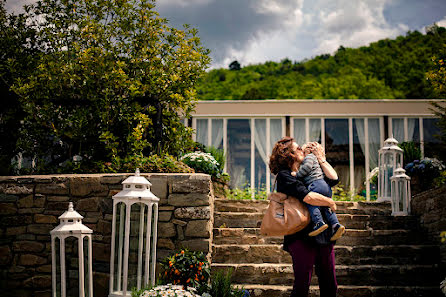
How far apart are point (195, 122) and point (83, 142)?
511cm

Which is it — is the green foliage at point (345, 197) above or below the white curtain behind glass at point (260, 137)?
below

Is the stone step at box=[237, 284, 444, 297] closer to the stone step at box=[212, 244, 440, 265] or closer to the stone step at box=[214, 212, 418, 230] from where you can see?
the stone step at box=[212, 244, 440, 265]

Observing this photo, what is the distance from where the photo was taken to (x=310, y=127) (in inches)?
451

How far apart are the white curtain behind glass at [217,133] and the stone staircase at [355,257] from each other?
4616mm

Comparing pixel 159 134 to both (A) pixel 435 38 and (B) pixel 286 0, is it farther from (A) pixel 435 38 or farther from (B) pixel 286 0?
(A) pixel 435 38

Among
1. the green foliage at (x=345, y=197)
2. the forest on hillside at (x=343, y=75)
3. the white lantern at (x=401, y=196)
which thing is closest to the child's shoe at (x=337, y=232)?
the white lantern at (x=401, y=196)

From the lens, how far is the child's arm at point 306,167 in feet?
12.2

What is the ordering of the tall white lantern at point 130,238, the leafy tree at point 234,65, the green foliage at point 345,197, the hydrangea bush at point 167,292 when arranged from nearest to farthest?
the hydrangea bush at point 167,292 → the tall white lantern at point 130,238 → the green foliage at point 345,197 → the leafy tree at point 234,65

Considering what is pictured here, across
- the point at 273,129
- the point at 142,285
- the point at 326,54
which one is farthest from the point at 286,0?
the point at 326,54

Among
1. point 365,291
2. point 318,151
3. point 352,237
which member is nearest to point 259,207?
point 352,237

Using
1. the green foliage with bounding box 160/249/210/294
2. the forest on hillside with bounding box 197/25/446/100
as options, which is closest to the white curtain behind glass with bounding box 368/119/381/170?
the green foliage with bounding box 160/249/210/294

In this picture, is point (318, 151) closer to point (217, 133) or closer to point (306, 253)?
point (306, 253)

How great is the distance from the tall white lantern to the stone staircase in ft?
4.08

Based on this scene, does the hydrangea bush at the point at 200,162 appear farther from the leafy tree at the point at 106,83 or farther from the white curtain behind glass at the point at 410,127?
the white curtain behind glass at the point at 410,127
